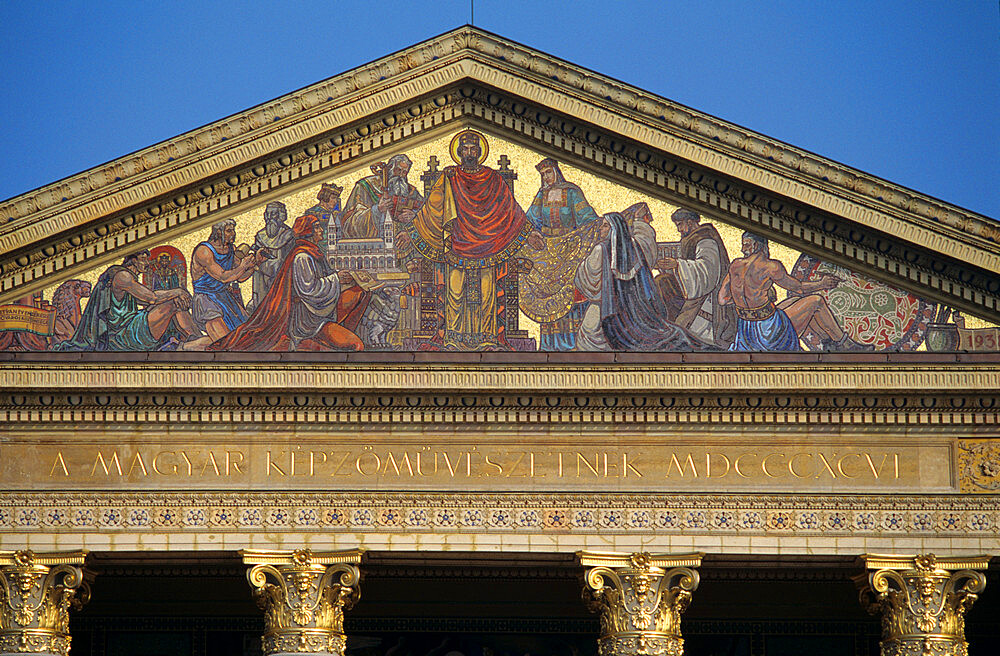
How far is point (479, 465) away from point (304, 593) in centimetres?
200

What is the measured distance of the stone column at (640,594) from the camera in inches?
559

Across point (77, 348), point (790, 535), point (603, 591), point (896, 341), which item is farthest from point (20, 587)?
point (896, 341)

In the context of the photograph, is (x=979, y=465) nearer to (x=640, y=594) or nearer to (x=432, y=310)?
(x=640, y=594)

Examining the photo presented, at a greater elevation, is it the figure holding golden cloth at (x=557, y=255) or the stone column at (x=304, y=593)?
the figure holding golden cloth at (x=557, y=255)

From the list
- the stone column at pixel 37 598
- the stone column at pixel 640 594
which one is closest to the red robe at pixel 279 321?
the stone column at pixel 37 598

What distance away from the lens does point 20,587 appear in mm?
14281

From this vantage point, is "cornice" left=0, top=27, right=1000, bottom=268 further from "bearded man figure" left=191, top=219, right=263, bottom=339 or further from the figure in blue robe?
the figure in blue robe

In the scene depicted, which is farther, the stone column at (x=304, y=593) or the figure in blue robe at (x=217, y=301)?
the figure in blue robe at (x=217, y=301)

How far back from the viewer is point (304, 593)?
1431cm

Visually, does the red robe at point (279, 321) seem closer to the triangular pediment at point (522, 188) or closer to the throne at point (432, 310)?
the triangular pediment at point (522, 188)

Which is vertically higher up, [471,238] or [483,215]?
[483,215]

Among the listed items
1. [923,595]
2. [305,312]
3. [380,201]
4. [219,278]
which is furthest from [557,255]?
[923,595]

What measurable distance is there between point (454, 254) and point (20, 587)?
5058 millimetres

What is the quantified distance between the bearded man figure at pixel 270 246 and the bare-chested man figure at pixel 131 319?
65cm
